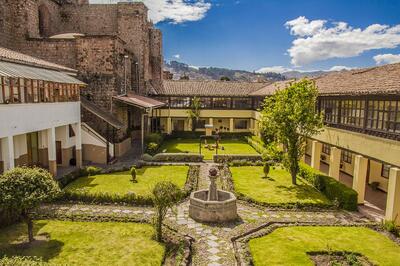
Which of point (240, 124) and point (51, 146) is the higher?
point (51, 146)

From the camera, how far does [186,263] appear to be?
11695 mm

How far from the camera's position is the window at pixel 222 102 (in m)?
46.9

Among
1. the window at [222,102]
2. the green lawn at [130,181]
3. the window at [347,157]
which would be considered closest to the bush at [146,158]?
the green lawn at [130,181]

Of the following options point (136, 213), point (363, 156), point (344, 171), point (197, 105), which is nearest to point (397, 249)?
point (363, 156)

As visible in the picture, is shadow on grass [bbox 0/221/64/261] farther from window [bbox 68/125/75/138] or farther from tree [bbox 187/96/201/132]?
tree [bbox 187/96/201/132]

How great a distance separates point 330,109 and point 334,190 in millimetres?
6946

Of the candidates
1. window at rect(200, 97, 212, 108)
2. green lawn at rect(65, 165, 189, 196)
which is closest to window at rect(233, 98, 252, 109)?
window at rect(200, 97, 212, 108)

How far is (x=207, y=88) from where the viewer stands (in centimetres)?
4800

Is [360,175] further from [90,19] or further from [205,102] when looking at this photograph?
[90,19]

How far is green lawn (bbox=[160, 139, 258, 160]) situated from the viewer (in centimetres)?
3497

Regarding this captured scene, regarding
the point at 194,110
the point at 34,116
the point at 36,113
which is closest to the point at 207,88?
the point at 194,110

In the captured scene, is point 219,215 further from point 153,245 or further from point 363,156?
point 363,156

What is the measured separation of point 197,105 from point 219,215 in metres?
30.1

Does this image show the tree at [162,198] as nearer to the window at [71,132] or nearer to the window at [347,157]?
the window at [71,132]
